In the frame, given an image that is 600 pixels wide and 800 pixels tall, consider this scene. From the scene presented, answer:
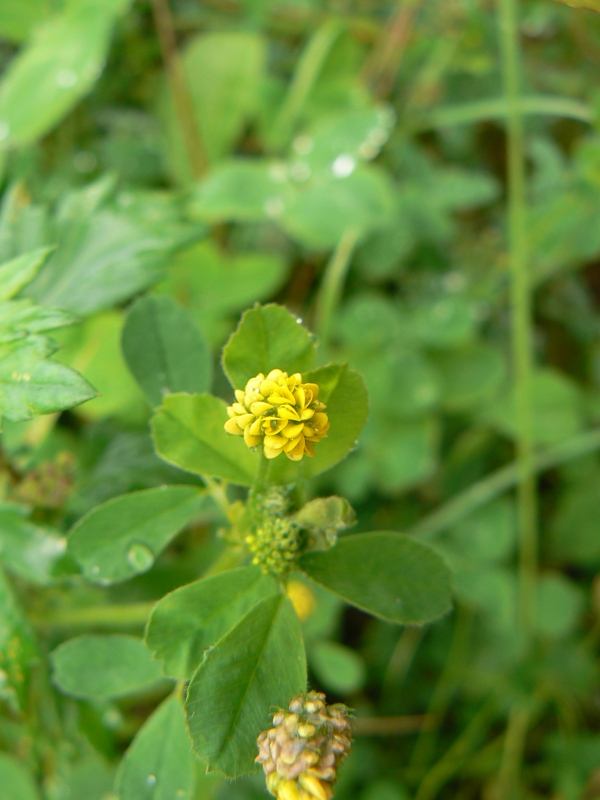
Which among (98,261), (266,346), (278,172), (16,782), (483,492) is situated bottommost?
(16,782)

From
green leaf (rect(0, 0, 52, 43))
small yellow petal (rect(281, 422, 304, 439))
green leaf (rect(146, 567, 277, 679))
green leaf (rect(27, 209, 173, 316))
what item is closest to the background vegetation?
green leaf (rect(0, 0, 52, 43))

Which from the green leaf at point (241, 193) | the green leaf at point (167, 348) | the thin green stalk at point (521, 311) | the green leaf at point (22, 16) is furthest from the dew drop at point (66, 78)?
the thin green stalk at point (521, 311)

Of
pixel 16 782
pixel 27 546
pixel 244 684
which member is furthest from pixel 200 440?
pixel 16 782

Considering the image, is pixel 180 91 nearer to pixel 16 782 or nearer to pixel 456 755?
pixel 16 782

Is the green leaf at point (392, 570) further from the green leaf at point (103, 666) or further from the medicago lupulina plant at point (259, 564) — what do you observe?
the green leaf at point (103, 666)

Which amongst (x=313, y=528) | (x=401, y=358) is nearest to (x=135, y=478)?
(x=313, y=528)

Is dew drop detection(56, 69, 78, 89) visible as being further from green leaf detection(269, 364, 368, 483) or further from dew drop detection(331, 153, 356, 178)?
green leaf detection(269, 364, 368, 483)
